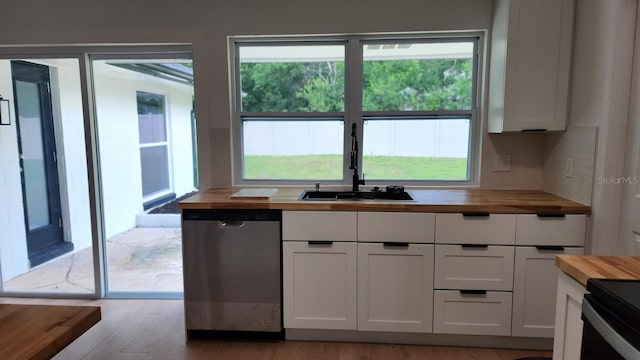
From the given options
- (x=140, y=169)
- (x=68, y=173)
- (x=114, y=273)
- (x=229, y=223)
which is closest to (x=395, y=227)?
(x=229, y=223)

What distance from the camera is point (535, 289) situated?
227 centimetres

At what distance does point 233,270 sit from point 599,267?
1875mm

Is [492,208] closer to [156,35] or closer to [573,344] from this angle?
[573,344]

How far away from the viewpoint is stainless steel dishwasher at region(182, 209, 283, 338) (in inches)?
93.0

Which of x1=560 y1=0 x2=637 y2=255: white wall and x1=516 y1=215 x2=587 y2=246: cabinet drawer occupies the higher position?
x1=560 y1=0 x2=637 y2=255: white wall

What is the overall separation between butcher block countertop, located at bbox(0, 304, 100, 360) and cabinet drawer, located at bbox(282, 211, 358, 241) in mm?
1329

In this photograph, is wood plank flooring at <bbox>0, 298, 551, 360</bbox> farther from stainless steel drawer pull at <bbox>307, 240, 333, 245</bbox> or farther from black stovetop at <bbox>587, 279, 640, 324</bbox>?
black stovetop at <bbox>587, 279, 640, 324</bbox>

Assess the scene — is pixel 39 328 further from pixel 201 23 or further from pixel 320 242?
pixel 201 23

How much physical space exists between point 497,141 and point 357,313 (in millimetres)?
1609

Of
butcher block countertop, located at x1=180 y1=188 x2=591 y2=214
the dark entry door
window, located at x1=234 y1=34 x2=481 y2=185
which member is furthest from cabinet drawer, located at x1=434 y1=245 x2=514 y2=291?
the dark entry door

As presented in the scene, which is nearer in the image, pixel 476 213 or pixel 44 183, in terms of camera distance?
pixel 476 213

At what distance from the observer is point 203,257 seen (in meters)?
2.40

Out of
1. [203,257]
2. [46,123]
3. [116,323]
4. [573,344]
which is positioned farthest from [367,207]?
[46,123]

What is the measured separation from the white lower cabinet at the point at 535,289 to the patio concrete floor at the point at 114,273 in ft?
8.35
